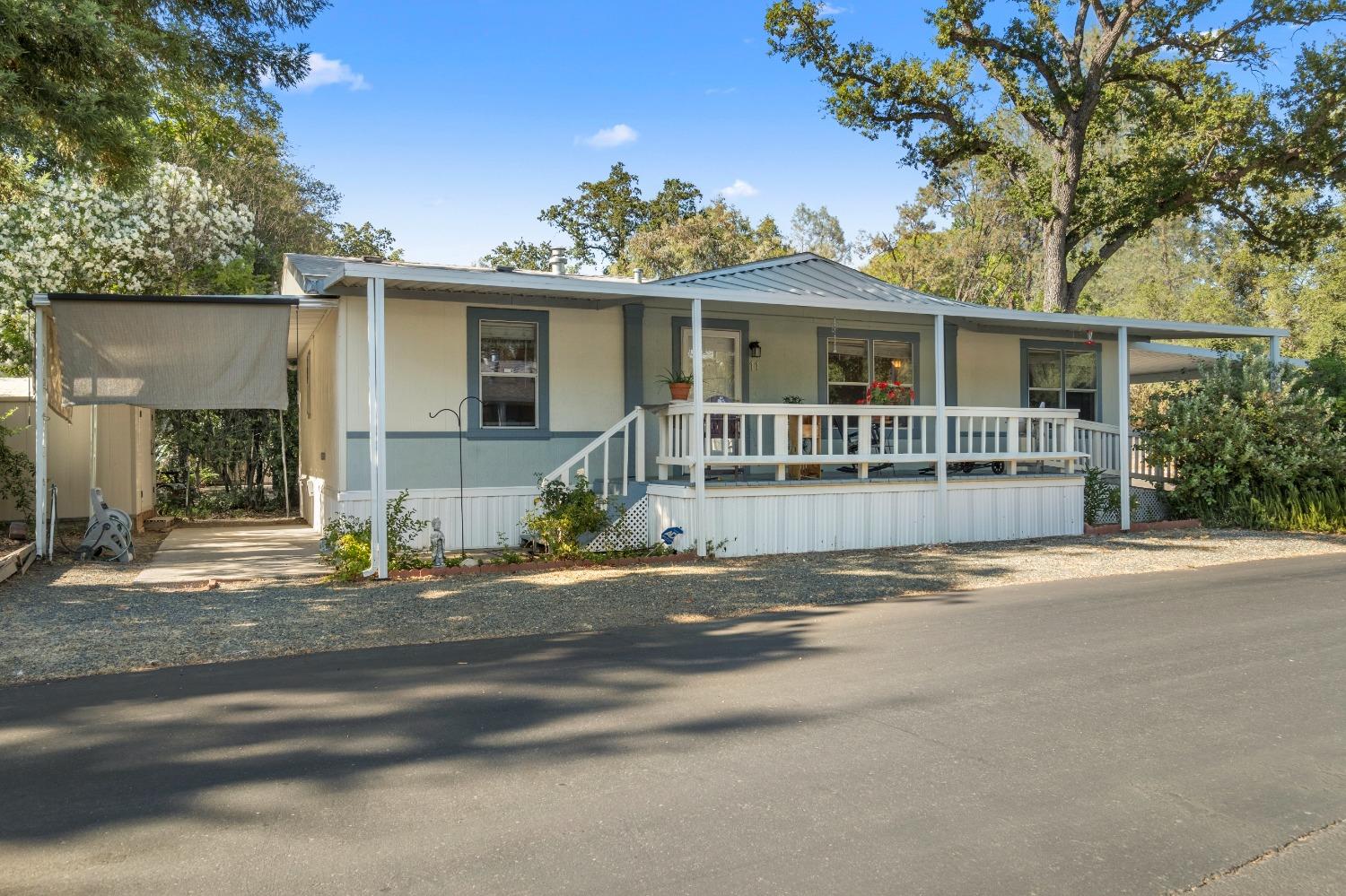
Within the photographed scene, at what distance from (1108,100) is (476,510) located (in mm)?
16540

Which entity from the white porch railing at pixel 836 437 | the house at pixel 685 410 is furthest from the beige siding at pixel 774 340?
the white porch railing at pixel 836 437

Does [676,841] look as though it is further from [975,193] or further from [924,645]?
[975,193]

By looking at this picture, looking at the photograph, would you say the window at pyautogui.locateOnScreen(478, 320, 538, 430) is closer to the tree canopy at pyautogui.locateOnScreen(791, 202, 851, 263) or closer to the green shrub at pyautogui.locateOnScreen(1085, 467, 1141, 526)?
the green shrub at pyautogui.locateOnScreen(1085, 467, 1141, 526)

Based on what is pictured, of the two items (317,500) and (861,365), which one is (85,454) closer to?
(317,500)

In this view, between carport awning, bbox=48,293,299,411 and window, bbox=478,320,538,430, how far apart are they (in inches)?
92.0

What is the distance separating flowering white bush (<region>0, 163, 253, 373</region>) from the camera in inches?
671

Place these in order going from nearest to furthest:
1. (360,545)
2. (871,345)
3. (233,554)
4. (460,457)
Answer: (360,545) < (460,457) < (233,554) < (871,345)

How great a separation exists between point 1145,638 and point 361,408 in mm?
8211

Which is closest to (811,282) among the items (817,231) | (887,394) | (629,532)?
(887,394)

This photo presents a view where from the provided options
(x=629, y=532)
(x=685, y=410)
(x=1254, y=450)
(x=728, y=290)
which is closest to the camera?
(x=728, y=290)

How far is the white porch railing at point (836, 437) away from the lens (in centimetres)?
1100

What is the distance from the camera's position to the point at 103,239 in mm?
17953

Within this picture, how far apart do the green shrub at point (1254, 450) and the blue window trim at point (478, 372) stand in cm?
904

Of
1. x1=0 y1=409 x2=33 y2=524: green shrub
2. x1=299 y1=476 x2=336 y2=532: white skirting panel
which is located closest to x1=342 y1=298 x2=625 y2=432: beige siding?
x1=299 y1=476 x2=336 y2=532: white skirting panel
